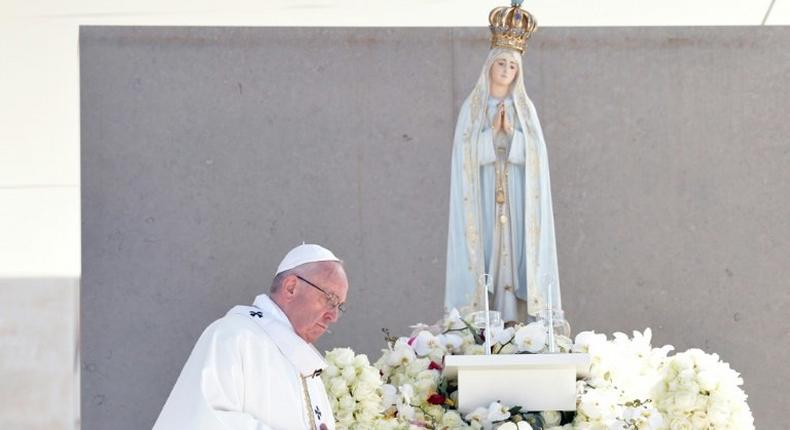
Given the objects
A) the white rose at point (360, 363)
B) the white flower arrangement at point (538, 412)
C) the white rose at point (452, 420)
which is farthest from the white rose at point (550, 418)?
the white rose at point (360, 363)

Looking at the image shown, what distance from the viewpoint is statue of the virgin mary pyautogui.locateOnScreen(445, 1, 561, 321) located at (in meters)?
8.18

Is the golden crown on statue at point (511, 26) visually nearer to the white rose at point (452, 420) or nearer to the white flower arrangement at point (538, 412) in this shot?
the white flower arrangement at point (538, 412)

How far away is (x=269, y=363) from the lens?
6.02 m

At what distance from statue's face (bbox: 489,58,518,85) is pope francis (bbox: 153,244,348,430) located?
6.97 feet

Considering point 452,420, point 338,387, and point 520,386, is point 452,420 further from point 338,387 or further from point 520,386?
point 338,387

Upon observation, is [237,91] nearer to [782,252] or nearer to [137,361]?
[137,361]

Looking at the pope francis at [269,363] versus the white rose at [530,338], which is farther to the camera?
the white rose at [530,338]

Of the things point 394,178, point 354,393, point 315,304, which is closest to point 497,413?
point 354,393

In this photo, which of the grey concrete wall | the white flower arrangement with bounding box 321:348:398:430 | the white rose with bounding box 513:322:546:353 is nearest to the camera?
the white flower arrangement with bounding box 321:348:398:430

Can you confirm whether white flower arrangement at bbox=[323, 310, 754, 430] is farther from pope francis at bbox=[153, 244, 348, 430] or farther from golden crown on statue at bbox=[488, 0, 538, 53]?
golden crown on statue at bbox=[488, 0, 538, 53]

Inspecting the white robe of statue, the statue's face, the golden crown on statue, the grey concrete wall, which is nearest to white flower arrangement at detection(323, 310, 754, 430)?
the white robe of statue

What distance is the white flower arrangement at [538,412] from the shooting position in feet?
22.7

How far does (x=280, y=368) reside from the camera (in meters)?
6.05

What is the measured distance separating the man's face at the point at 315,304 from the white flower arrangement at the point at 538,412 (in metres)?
0.77
